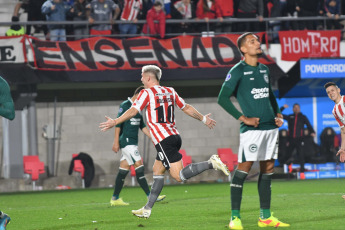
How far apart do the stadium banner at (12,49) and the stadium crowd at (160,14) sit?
1.25 meters

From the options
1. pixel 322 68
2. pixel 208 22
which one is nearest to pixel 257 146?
pixel 322 68

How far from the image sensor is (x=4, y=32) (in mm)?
25531

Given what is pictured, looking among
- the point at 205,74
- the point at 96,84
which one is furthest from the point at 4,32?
the point at 205,74

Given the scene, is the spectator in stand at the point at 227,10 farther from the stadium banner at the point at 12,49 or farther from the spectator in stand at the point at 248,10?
the stadium banner at the point at 12,49

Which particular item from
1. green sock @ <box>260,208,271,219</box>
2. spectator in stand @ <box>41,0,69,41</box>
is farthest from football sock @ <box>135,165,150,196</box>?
spectator in stand @ <box>41,0,69,41</box>

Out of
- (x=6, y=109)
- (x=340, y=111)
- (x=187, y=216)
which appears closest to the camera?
(x=6, y=109)

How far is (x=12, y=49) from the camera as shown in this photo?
22.0 metres

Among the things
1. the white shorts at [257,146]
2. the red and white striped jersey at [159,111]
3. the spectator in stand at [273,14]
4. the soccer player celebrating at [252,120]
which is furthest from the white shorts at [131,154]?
the spectator in stand at [273,14]

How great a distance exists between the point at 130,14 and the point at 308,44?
19.7ft

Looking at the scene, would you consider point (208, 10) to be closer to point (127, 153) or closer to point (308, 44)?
point (308, 44)

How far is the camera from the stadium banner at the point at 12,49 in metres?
21.9

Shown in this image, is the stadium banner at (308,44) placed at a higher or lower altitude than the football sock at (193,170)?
higher

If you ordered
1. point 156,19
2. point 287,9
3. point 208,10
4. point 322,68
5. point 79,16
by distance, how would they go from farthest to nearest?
point 287,9, point 208,10, point 79,16, point 156,19, point 322,68

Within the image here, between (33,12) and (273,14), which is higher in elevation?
(33,12)
